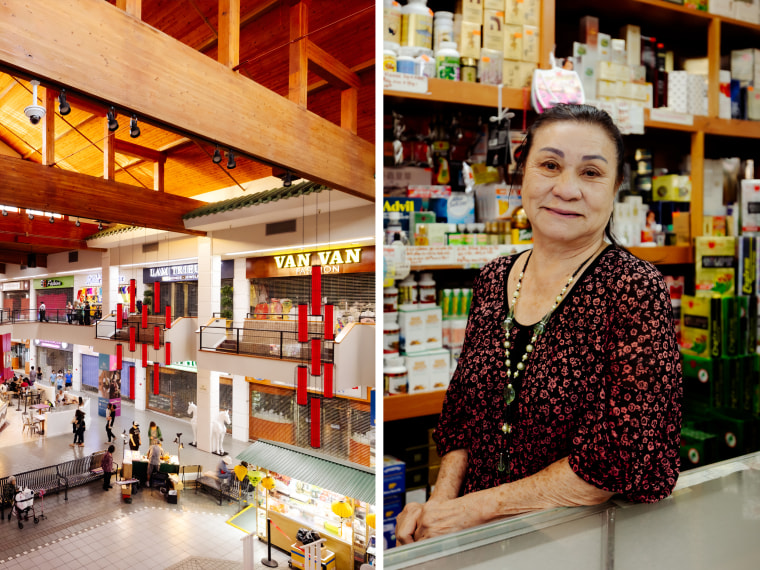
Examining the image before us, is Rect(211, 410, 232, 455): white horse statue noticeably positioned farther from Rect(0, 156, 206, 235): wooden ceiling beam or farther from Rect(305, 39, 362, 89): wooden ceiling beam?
Rect(305, 39, 362, 89): wooden ceiling beam

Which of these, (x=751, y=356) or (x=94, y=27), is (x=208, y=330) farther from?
(x=751, y=356)

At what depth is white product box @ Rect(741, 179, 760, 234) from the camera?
174 cm

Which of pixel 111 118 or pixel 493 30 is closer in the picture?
pixel 493 30

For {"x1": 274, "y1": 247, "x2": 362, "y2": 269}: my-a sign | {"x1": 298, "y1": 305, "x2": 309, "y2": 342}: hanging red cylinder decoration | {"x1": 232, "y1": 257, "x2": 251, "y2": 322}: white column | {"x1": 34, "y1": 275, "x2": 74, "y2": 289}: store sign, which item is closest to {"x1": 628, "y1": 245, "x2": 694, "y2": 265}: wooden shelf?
{"x1": 298, "y1": 305, "x2": 309, "y2": 342}: hanging red cylinder decoration

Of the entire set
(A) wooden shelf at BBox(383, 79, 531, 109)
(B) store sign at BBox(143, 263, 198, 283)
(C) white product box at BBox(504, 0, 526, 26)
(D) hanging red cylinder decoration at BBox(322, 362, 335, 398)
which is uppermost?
(C) white product box at BBox(504, 0, 526, 26)

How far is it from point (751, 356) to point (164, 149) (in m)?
5.57

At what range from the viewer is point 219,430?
569 cm

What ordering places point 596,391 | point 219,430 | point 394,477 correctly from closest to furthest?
point 596,391 → point 394,477 → point 219,430

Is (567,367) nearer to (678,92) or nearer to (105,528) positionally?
(678,92)

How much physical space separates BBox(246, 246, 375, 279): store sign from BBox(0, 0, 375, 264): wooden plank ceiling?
1.02 meters

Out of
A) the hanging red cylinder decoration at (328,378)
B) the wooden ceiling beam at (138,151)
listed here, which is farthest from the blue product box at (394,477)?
the wooden ceiling beam at (138,151)

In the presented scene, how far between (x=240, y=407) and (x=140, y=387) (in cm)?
116

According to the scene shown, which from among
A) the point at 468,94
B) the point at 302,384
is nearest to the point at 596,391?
the point at 468,94

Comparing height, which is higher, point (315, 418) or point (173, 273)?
point (173, 273)
